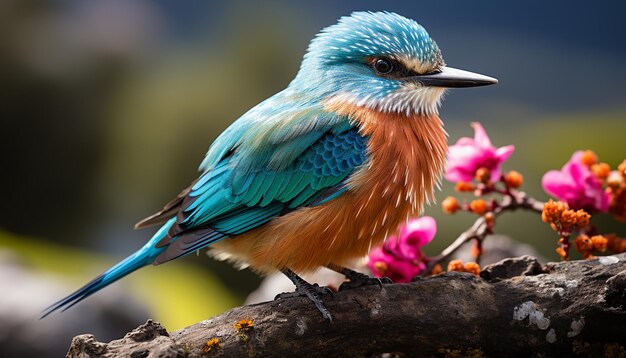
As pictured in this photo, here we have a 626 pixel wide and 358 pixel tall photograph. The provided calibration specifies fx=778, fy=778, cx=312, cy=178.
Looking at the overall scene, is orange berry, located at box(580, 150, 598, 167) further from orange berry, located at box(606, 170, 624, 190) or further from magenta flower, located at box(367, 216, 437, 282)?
magenta flower, located at box(367, 216, 437, 282)

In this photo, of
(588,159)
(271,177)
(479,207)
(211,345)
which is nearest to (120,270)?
(271,177)

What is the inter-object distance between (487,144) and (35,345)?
8.44ft

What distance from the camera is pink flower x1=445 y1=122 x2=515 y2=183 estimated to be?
2812 millimetres

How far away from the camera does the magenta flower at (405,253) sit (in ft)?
9.21

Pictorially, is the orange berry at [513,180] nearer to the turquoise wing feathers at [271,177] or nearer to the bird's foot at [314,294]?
the turquoise wing feathers at [271,177]

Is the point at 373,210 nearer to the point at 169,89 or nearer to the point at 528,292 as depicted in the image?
the point at 528,292

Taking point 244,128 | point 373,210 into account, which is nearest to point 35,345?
point 244,128

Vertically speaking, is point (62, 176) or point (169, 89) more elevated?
point (169, 89)

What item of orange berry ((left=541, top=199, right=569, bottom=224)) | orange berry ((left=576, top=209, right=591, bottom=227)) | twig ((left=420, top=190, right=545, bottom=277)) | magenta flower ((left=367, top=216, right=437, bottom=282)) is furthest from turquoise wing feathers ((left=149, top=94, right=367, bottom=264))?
orange berry ((left=576, top=209, right=591, bottom=227))

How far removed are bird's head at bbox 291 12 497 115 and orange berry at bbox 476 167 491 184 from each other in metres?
0.29

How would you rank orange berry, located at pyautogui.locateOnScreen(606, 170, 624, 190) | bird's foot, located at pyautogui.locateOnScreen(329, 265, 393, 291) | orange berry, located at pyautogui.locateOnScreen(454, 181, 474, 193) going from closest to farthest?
1. bird's foot, located at pyautogui.locateOnScreen(329, 265, 393, 291)
2. orange berry, located at pyautogui.locateOnScreen(606, 170, 624, 190)
3. orange berry, located at pyautogui.locateOnScreen(454, 181, 474, 193)

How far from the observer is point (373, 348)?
7.72 feet

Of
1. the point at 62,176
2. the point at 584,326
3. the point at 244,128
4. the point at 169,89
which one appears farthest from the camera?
the point at 169,89

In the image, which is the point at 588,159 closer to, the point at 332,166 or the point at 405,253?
the point at 405,253
